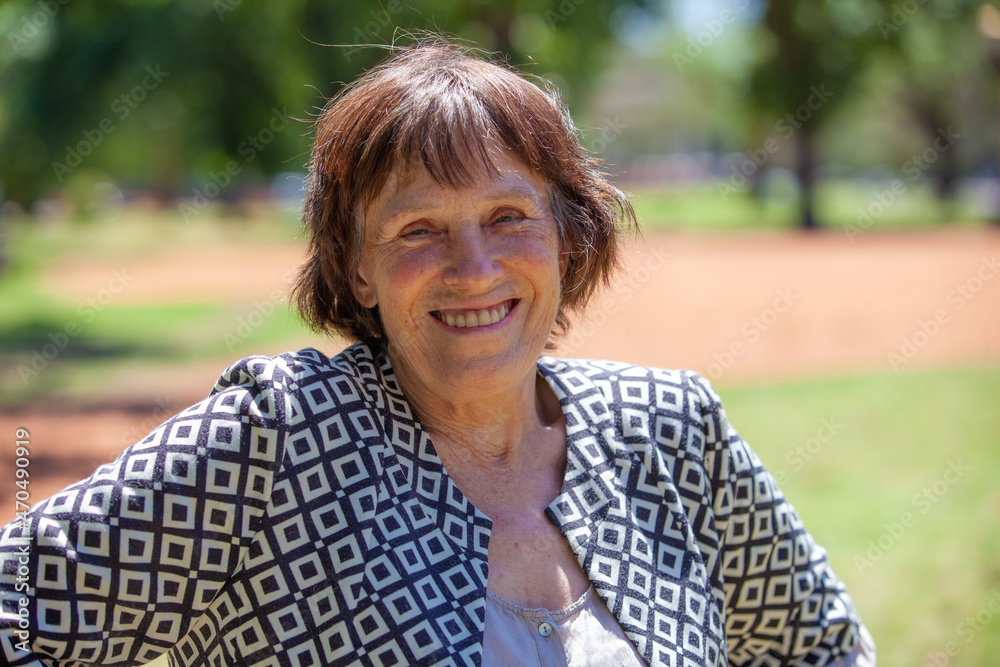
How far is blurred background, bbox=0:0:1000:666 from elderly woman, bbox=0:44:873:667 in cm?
44

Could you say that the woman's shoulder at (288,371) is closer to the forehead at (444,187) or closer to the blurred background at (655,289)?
the forehead at (444,187)

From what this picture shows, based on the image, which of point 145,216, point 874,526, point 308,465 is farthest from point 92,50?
point 145,216

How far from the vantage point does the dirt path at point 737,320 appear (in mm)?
7398

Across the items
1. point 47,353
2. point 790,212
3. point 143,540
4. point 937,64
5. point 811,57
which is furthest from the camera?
point 790,212

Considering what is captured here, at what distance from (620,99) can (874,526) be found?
226 feet

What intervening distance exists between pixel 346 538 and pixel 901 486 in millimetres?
5164

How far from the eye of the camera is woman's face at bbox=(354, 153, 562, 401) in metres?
1.75

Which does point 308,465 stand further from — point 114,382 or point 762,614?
point 114,382

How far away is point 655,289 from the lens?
14.7m

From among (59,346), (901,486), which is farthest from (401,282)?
(59,346)

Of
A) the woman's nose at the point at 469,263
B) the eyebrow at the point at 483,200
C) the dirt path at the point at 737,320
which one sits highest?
the eyebrow at the point at 483,200

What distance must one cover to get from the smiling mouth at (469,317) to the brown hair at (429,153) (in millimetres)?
208

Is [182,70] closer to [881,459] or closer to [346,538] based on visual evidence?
[881,459]

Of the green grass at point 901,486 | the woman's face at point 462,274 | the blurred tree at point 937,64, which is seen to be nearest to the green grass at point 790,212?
the blurred tree at point 937,64
